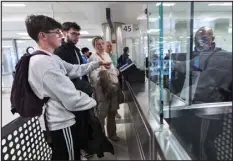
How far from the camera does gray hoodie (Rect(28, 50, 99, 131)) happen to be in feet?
2.81

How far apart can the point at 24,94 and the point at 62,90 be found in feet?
0.69

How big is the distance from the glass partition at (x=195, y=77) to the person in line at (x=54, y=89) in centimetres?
45

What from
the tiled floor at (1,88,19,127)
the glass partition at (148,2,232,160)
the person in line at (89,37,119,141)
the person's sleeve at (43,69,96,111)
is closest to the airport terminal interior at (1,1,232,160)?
the glass partition at (148,2,232,160)

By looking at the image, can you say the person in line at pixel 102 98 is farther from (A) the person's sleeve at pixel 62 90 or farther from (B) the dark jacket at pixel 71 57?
(A) the person's sleeve at pixel 62 90

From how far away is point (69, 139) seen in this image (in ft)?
3.32

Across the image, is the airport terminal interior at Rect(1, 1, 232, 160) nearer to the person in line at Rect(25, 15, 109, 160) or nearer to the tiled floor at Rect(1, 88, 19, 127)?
the person in line at Rect(25, 15, 109, 160)

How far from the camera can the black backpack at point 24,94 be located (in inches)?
35.1

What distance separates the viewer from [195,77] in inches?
45.4

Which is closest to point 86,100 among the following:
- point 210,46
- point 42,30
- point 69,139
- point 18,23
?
point 69,139

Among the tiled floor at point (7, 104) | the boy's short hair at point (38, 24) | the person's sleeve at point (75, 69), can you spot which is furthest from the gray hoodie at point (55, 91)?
Result: the tiled floor at point (7, 104)

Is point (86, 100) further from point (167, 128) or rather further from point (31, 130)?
point (31, 130)

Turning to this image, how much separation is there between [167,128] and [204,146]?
209 millimetres

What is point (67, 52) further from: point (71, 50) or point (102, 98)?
point (102, 98)

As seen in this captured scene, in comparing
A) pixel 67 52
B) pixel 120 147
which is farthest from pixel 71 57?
pixel 120 147
